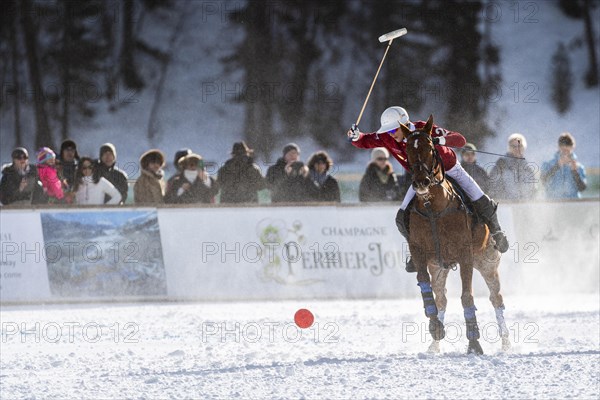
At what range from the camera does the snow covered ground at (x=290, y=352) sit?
7043 mm

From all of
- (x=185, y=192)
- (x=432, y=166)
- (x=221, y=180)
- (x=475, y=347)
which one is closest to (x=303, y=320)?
(x=475, y=347)

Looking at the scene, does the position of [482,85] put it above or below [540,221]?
above

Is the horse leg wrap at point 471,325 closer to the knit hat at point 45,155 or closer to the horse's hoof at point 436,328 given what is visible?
the horse's hoof at point 436,328

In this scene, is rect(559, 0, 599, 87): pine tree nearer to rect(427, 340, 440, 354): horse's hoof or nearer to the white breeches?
the white breeches

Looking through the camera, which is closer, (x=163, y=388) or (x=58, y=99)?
(x=163, y=388)

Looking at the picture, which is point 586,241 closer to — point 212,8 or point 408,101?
point 408,101

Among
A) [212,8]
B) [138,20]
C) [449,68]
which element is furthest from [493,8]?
[138,20]

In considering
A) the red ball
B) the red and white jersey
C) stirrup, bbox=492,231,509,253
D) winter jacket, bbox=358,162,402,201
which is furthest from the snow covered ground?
the red and white jersey

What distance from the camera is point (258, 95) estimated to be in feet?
86.2

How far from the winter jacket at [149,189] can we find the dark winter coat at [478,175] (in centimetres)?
406

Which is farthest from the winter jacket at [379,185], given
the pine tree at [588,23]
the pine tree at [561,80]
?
the pine tree at [588,23]

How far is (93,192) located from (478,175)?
511 centimetres

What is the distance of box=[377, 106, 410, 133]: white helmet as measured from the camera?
8766mm

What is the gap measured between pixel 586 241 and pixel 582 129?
496 inches
